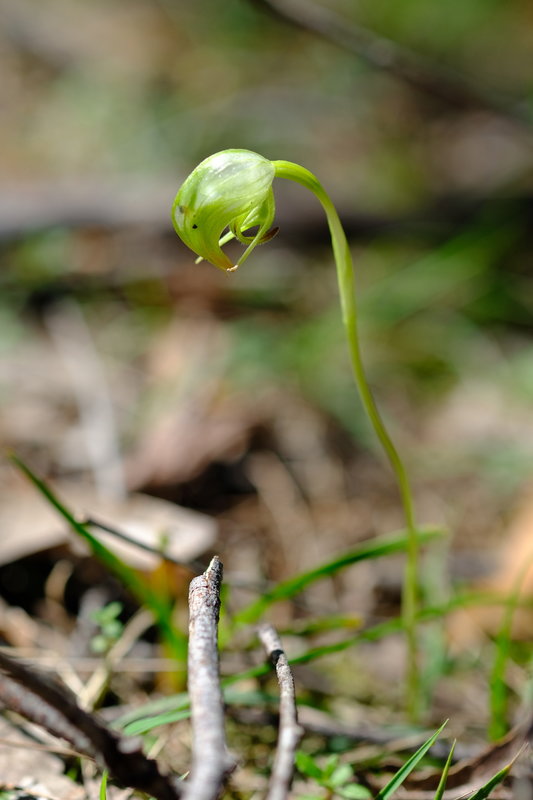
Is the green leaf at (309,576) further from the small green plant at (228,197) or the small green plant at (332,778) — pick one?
the small green plant at (228,197)

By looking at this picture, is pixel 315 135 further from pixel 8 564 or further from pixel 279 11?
pixel 8 564

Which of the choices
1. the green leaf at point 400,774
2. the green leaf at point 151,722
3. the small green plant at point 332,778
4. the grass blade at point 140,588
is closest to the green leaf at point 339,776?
the small green plant at point 332,778

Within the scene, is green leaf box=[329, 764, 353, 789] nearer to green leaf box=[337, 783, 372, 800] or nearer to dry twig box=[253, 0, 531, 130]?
green leaf box=[337, 783, 372, 800]

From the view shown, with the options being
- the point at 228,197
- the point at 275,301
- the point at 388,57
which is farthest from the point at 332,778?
the point at 388,57

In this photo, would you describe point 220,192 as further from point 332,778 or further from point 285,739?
point 332,778

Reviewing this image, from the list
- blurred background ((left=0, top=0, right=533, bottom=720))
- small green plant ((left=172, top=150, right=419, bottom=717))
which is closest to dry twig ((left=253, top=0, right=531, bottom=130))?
blurred background ((left=0, top=0, right=533, bottom=720))

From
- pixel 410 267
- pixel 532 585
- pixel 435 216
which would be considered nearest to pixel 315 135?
pixel 435 216
